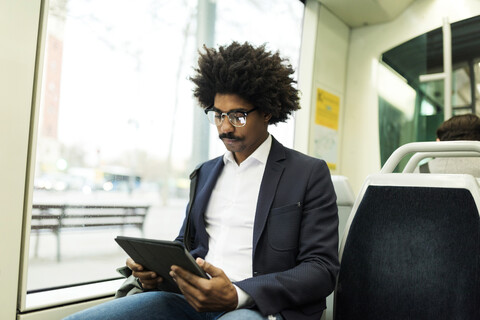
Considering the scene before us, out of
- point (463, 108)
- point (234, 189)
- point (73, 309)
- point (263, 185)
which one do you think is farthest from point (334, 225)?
point (463, 108)

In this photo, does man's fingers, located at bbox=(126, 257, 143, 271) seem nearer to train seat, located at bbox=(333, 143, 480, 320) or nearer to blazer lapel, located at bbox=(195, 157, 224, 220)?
blazer lapel, located at bbox=(195, 157, 224, 220)

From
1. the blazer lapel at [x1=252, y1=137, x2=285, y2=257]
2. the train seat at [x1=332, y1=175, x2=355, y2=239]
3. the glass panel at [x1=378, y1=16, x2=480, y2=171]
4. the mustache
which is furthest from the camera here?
the glass panel at [x1=378, y1=16, x2=480, y2=171]

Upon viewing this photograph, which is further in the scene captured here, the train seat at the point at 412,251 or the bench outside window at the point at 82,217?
the bench outside window at the point at 82,217

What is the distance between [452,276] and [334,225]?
0.33m

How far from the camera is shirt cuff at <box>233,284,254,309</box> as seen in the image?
3.52ft

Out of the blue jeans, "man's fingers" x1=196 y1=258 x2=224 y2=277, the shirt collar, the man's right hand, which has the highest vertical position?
the shirt collar

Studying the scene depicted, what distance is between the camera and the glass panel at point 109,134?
163 centimetres

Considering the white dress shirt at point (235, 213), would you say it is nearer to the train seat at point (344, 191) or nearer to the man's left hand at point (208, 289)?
the man's left hand at point (208, 289)

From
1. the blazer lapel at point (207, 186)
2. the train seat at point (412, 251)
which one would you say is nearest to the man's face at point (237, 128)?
the blazer lapel at point (207, 186)

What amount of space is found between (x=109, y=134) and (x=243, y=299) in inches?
42.4

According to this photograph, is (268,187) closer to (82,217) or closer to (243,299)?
(243,299)

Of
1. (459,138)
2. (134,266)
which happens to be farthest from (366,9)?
(134,266)

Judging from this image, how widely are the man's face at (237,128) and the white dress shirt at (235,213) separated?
5cm

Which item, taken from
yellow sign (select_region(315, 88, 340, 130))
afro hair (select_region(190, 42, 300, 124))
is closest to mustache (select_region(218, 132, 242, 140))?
afro hair (select_region(190, 42, 300, 124))
